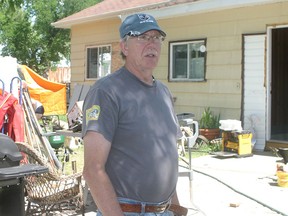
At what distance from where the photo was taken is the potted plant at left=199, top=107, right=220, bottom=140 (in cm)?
1077

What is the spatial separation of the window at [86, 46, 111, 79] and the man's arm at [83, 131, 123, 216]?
1284 cm

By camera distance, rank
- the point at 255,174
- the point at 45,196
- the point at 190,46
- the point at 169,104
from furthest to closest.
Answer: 1. the point at 190,46
2. the point at 255,174
3. the point at 45,196
4. the point at 169,104

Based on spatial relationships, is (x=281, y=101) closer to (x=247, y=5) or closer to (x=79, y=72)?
(x=247, y=5)

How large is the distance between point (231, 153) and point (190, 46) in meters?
3.58

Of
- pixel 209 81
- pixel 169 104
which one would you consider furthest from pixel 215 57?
pixel 169 104

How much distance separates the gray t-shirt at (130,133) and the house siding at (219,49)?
26.6 feet

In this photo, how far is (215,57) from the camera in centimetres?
1107

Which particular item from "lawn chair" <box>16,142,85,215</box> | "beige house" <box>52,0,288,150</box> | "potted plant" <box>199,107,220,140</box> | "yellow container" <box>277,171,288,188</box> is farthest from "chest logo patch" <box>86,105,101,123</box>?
"potted plant" <box>199,107,220,140</box>

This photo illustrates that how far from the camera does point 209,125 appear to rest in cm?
1084

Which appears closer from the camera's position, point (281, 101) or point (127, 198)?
point (127, 198)

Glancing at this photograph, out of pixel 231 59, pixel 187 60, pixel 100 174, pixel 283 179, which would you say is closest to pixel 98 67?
pixel 187 60

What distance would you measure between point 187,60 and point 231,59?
4.97 ft

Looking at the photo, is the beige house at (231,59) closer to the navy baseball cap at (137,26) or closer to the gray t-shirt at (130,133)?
the navy baseball cap at (137,26)

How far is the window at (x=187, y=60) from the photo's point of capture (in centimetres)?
1155
